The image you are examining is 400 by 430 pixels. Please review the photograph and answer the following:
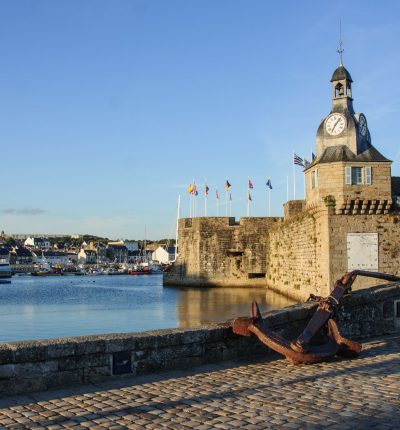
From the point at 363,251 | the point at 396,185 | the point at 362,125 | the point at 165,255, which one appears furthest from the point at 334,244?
the point at 165,255

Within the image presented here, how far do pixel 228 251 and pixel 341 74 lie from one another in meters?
17.6

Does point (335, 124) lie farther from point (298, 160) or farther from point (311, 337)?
point (311, 337)

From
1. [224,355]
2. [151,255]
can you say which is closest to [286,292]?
[224,355]

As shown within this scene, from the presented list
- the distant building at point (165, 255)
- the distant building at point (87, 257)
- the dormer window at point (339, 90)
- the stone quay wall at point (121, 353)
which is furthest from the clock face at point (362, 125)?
the distant building at point (87, 257)

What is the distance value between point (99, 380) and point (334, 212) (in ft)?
62.4

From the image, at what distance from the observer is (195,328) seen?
7.02 m

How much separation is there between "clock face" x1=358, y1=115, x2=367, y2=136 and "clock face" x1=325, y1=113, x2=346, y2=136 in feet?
2.57

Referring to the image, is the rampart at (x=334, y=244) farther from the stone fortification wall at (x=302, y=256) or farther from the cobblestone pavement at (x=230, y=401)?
the cobblestone pavement at (x=230, y=401)

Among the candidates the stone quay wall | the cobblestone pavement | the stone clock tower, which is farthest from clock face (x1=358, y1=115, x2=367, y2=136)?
the cobblestone pavement

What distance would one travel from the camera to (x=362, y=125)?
25734 millimetres

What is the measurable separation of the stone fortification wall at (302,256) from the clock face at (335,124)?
367 cm

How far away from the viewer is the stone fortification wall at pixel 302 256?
24234mm

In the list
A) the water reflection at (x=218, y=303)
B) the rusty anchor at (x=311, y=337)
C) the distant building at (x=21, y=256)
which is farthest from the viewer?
the distant building at (x=21, y=256)

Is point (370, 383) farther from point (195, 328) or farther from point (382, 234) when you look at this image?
point (382, 234)
